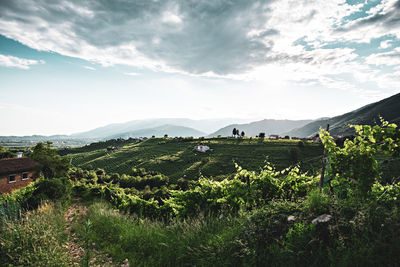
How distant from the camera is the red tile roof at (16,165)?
131ft

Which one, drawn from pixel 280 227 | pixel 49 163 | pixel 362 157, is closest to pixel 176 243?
pixel 280 227

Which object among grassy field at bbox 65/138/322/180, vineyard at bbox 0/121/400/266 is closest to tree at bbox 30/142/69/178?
grassy field at bbox 65/138/322/180

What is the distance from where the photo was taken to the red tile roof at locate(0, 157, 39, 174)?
1567 inches

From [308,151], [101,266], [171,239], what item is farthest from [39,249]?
[308,151]

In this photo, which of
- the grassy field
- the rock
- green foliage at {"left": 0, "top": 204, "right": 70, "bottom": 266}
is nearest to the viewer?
the rock

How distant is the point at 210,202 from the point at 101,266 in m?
4.07

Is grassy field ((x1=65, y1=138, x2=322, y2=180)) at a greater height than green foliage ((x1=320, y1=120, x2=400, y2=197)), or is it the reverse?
green foliage ((x1=320, y1=120, x2=400, y2=197))

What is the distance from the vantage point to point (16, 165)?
4234 centimetres

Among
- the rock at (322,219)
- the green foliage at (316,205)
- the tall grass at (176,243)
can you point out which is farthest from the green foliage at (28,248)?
the green foliage at (316,205)

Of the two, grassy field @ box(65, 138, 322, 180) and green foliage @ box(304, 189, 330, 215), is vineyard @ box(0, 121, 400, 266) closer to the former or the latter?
green foliage @ box(304, 189, 330, 215)

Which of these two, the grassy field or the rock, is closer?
the rock

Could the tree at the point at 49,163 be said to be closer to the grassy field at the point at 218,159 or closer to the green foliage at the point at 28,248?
the grassy field at the point at 218,159

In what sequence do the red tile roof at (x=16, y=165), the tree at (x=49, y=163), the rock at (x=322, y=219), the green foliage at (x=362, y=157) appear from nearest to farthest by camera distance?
the rock at (x=322, y=219)
the green foliage at (x=362, y=157)
the red tile roof at (x=16, y=165)
the tree at (x=49, y=163)

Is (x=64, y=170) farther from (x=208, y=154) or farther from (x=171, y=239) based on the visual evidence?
(x=208, y=154)
